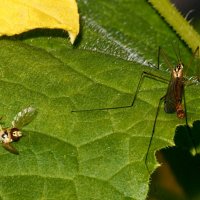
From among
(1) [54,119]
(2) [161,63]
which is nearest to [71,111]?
(1) [54,119]

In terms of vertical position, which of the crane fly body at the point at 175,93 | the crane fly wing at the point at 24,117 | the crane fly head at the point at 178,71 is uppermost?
the crane fly body at the point at 175,93

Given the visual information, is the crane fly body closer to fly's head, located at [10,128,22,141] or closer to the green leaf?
the green leaf

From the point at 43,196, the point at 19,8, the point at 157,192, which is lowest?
the point at 157,192

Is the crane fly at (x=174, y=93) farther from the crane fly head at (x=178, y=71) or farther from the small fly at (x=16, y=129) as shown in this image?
the small fly at (x=16, y=129)

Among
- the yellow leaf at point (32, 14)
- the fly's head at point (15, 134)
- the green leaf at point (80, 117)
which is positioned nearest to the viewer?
the green leaf at point (80, 117)

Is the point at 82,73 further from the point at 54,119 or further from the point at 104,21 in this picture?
the point at 104,21

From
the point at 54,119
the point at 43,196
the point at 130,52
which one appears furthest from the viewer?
the point at 130,52

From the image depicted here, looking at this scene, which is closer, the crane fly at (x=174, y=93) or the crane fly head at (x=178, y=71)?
the crane fly at (x=174, y=93)

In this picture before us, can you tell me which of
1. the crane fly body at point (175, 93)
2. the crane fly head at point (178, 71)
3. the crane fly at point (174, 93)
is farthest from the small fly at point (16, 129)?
the crane fly head at point (178, 71)
